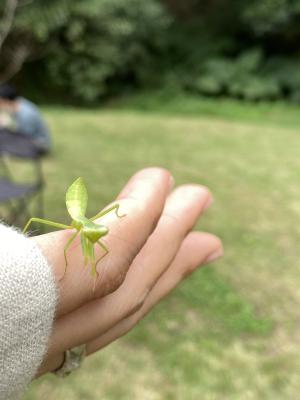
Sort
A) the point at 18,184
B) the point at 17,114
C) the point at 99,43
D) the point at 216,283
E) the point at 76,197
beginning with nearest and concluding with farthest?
1. the point at 76,197
2. the point at 216,283
3. the point at 18,184
4. the point at 17,114
5. the point at 99,43

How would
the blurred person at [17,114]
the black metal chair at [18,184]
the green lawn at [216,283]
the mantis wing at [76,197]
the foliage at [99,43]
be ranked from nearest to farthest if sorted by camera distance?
the mantis wing at [76,197], the green lawn at [216,283], the black metal chair at [18,184], the blurred person at [17,114], the foliage at [99,43]

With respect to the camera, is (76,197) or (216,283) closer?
(76,197)

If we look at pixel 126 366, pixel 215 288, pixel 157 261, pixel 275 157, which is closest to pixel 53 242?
pixel 157 261

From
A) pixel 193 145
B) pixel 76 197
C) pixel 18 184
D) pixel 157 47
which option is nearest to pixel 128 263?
pixel 76 197

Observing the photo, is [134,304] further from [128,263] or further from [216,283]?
[216,283]

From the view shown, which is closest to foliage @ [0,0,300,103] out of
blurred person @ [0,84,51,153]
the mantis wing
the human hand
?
blurred person @ [0,84,51,153]

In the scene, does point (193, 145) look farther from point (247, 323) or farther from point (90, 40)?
point (90, 40)

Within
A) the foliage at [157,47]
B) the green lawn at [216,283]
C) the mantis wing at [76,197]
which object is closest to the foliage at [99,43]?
the foliage at [157,47]

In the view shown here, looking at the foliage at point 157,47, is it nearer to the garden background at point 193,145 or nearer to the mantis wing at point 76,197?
the garden background at point 193,145
